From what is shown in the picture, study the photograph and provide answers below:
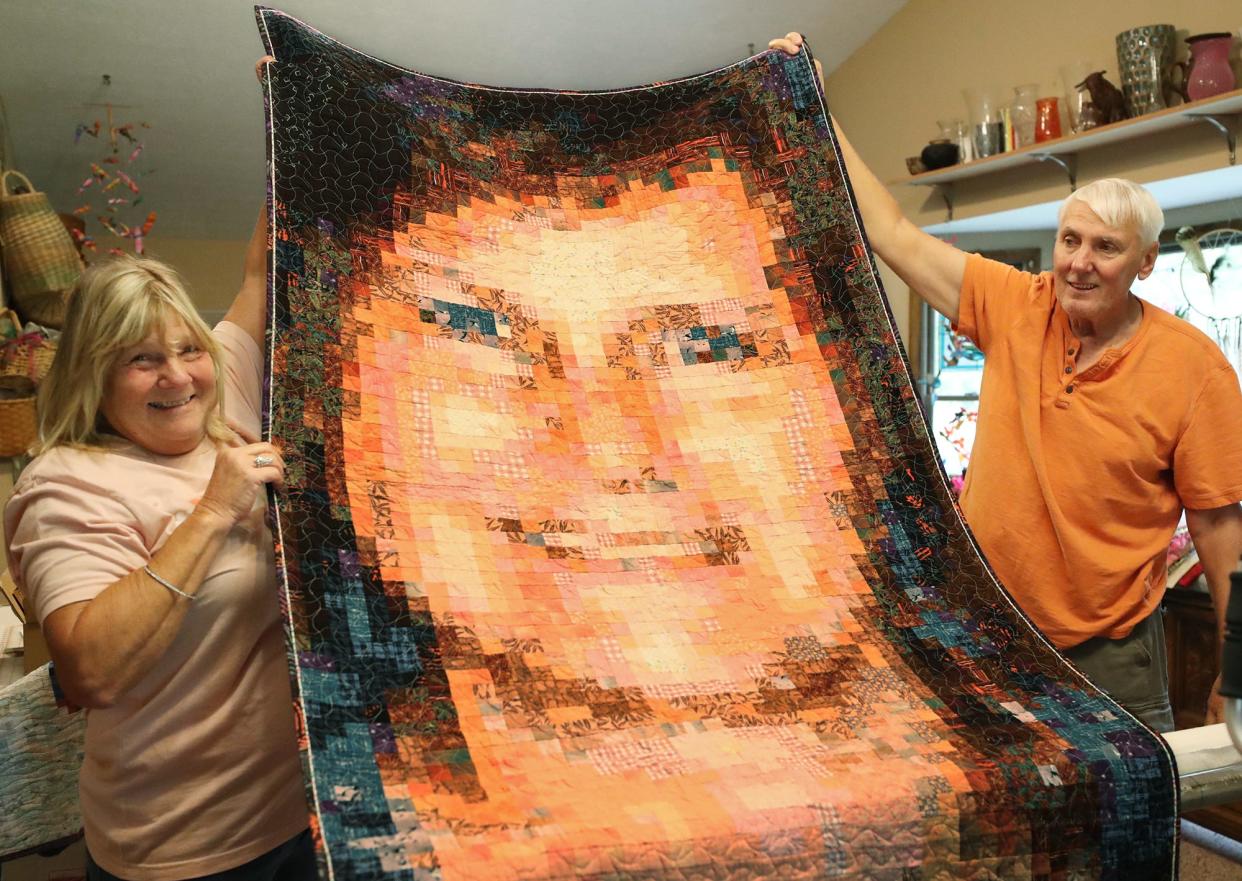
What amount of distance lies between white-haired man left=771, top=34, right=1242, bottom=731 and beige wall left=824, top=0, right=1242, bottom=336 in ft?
7.64

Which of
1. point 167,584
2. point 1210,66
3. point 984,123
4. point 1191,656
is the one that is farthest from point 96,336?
point 984,123

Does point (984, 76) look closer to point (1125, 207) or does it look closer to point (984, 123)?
point (984, 123)

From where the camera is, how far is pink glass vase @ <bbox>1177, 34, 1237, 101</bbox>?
3646 mm

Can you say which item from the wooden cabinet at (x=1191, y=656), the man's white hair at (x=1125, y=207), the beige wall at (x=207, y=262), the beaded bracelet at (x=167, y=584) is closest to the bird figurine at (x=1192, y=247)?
the wooden cabinet at (x=1191, y=656)

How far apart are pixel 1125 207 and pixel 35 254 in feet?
11.8

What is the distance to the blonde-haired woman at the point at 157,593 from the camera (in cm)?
131

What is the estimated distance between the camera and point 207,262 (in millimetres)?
6473

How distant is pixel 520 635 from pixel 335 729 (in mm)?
283

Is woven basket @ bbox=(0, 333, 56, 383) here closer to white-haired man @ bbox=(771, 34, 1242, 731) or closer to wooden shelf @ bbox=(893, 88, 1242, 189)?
white-haired man @ bbox=(771, 34, 1242, 731)

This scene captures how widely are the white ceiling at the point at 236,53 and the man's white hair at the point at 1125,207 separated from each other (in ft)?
11.6

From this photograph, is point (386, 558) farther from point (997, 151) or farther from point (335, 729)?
point (997, 151)

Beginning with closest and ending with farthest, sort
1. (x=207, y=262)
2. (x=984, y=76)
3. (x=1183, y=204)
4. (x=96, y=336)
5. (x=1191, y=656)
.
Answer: (x=96, y=336) → (x=1191, y=656) → (x=1183, y=204) → (x=984, y=76) → (x=207, y=262)

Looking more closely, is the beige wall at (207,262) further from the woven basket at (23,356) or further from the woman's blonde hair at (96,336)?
the woman's blonde hair at (96,336)

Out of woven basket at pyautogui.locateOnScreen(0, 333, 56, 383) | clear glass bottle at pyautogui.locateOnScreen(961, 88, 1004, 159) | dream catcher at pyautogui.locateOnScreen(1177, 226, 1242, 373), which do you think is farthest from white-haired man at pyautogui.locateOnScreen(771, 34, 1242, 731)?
clear glass bottle at pyautogui.locateOnScreen(961, 88, 1004, 159)
